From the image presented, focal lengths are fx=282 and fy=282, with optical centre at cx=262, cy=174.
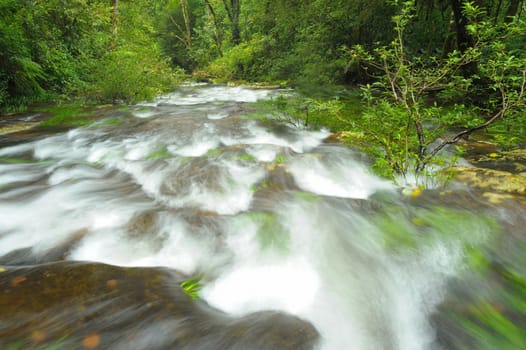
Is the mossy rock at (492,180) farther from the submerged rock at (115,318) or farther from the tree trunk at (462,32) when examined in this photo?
the tree trunk at (462,32)

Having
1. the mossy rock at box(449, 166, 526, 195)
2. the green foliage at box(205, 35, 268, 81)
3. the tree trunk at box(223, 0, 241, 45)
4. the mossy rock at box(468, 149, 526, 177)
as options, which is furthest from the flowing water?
the tree trunk at box(223, 0, 241, 45)

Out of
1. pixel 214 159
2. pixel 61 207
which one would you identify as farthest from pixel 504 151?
pixel 61 207

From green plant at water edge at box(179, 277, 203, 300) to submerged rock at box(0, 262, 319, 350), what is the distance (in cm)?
7

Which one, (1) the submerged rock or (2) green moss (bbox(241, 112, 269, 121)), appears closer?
(1) the submerged rock

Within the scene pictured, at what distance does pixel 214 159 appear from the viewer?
405cm

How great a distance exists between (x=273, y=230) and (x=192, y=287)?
879 mm

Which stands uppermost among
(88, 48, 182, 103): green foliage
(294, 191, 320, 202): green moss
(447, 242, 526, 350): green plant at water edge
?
(88, 48, 182, 103): green foliage

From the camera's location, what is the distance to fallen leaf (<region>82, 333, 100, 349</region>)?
133 centimetres

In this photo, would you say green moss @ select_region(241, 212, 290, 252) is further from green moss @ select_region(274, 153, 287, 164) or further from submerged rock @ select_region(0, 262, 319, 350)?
green moss @ select_region(274, 153, 287, 164)

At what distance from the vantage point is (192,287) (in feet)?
6.37

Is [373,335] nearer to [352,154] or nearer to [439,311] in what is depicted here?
[439,311]

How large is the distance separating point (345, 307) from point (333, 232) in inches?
29.7

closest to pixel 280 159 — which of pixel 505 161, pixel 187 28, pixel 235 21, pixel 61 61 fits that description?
pixel 505 161

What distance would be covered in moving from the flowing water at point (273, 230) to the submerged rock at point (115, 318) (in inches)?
7.5
